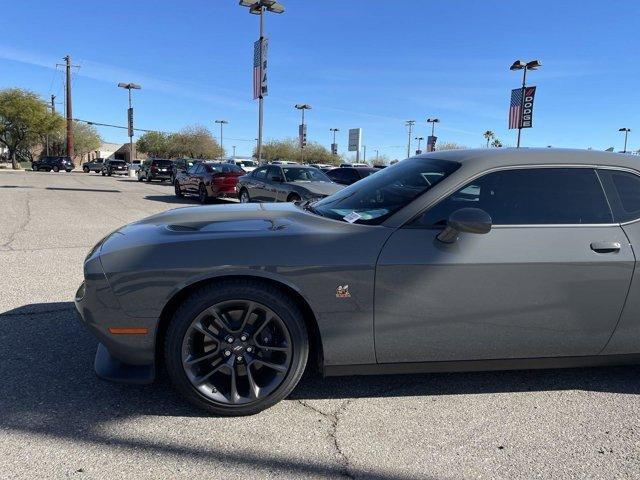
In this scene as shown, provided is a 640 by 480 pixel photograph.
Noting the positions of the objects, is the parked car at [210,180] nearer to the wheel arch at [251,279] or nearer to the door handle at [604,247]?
the wheel arch at [251,279]

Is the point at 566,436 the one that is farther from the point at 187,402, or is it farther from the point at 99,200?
the point at 99,200

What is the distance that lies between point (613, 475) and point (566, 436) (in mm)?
353

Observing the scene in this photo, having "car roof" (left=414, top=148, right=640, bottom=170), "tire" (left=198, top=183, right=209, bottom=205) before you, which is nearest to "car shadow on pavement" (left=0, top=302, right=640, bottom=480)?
"car roof" (left=414, top=148, right=640, bottom=170)

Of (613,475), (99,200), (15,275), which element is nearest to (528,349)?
(613,475)

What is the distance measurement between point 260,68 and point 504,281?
24350 millimetres

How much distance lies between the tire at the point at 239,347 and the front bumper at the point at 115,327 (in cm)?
12

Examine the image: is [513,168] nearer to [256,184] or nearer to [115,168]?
[256,184]

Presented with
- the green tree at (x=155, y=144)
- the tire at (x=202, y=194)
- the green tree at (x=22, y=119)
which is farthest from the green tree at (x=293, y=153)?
the tire at (x=202, y=194)

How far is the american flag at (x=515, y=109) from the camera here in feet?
84.5

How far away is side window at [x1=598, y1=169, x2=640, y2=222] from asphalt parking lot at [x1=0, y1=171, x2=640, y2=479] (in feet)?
3.94

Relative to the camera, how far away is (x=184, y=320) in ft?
9.23

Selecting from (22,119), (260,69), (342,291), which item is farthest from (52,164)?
(342,291)

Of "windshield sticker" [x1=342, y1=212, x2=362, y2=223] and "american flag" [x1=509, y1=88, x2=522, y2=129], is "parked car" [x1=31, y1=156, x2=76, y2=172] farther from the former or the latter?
"windshield sticker" [x1=342, y1=212, x2=362, y2=223]

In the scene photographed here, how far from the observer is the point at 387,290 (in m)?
2.91
